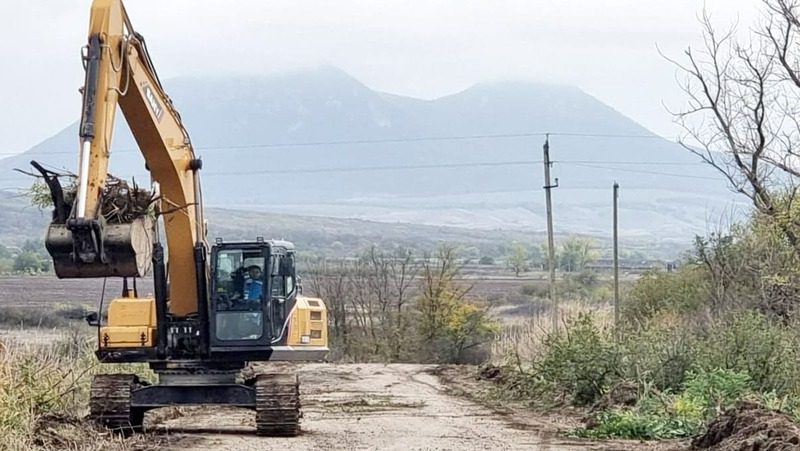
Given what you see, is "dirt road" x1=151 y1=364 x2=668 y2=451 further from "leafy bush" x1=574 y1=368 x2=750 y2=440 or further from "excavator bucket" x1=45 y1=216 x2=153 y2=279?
"excavator bucket" x1=45 y1=216 x2=153 y2=279

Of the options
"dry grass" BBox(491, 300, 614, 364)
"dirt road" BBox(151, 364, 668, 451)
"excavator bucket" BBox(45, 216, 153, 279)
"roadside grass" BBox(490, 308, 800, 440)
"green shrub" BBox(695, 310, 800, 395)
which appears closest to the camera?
"excavator bucket" BBox(45, 216, 153, 279)

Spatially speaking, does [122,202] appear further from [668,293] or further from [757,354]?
[668,293]

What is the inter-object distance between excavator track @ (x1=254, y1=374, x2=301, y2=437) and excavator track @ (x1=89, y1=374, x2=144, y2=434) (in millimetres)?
1727

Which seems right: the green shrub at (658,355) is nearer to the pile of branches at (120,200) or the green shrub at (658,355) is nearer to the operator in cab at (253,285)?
the operator in cab at (253,285)

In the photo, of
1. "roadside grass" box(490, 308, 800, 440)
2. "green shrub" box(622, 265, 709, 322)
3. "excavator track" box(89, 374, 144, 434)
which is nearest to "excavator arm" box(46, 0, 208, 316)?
"excavator track" box(89, 374, 144, 434)

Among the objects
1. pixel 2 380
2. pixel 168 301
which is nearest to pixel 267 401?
pixel 168 301

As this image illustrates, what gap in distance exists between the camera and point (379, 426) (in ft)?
65.3

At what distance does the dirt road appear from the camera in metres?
16.9

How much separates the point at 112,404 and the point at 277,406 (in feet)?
7.16

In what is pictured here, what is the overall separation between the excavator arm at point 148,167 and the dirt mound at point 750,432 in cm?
685

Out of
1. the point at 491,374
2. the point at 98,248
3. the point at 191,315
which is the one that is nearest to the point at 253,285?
the point at 191,315

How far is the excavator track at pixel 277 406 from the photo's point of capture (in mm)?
17734

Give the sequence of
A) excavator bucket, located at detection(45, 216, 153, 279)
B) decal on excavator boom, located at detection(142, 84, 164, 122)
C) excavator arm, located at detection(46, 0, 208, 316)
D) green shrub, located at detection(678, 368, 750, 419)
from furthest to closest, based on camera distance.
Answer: green shrub, located at detection(678, 368, 750, 419), decal on excavator boom, located at detection(142, 84, 164, 122), excavator arm, located at detection(46, 0, 208, 316), excavator bucket, located at detection(45, 216, 153, 279)

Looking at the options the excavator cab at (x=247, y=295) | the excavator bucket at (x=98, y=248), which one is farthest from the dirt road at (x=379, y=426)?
the excavator bucket at (x=98, y=248)
